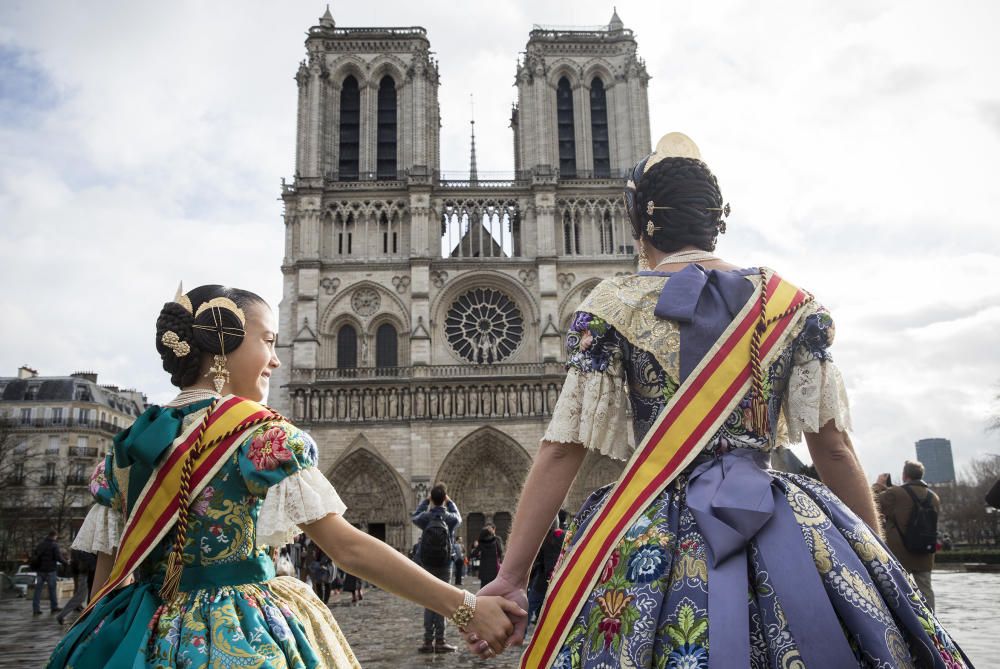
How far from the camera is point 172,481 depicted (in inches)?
91.8

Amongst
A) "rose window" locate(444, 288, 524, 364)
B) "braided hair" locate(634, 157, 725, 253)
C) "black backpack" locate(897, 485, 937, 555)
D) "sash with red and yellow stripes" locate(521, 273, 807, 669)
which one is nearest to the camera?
"sash with red and yellow stripes" locate(521, 273, 807, 669)

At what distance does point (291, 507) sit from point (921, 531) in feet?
19.4

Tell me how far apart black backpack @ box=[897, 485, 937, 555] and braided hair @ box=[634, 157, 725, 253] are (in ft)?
17.2

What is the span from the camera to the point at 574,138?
3297 centimetres

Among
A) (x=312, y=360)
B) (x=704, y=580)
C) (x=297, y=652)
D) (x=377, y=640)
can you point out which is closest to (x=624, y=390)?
(x=704, y=580)

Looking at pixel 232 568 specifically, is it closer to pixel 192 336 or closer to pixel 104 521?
pixel 104 521

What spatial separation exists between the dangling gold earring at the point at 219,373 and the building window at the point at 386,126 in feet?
99.8

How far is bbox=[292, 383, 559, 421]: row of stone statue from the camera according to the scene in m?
28.6

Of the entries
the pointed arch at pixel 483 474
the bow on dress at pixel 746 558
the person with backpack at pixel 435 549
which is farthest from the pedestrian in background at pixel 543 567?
the pointed arch at pixel 483 474

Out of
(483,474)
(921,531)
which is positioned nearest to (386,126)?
(483,474)

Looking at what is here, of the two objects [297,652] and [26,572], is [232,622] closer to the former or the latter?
[297,652]

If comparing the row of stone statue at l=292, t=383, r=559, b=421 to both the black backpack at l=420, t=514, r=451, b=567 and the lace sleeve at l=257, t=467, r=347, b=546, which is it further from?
the lace sleeve at l=257, t=467, r=347, b=546

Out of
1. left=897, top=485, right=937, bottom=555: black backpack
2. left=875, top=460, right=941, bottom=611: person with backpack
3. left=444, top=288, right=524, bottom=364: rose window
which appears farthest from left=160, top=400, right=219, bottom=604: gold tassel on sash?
left=444, top=288, right=524, bottom=364: rose window

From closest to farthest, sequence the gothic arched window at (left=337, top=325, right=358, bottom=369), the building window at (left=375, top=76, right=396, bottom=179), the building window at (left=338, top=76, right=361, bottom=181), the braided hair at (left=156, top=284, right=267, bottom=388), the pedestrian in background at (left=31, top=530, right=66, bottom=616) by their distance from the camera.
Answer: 1. the braided hair at (left=156, top=284, right=267, bottom=388)
2. the pedestrian in background at (left=31, top=530, right=66, bottom=616)
3. the gothic arched window at (left=337, top=325, right=358, bottom=369)
4. the building window at (left=338, top=76, right=361, bottom=181)
5. the building window at (left=375, top=76, right=396, bottom=179)
